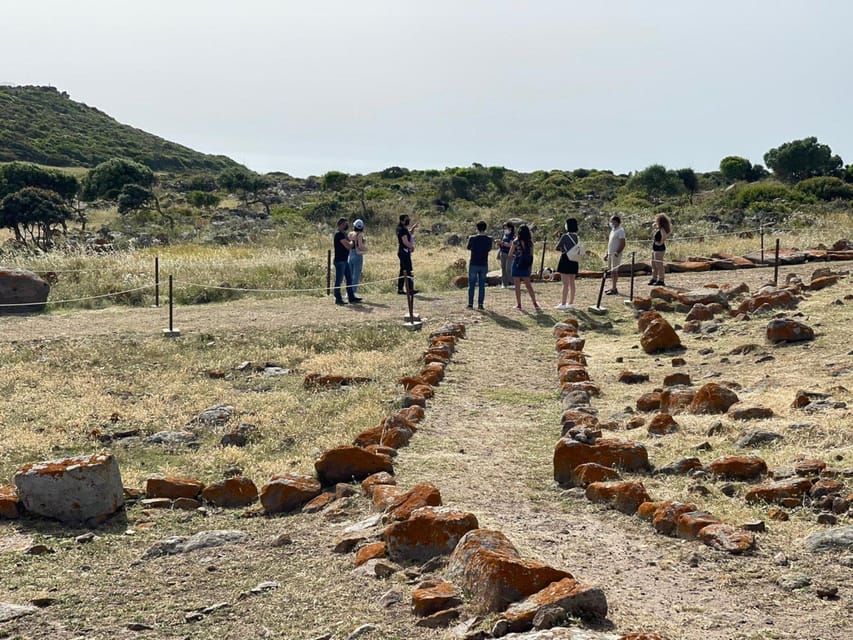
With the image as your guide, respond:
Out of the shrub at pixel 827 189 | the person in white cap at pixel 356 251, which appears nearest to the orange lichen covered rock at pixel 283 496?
the person in white cap at pixel 356 251

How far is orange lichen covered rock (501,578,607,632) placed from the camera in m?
4.77

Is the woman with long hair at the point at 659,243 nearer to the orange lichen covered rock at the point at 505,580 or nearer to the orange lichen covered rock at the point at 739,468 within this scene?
the orange lichen covered rock at the point at 739,468

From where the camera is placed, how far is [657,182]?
177 ft

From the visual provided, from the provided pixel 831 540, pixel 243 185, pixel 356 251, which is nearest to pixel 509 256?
pixel 356 251

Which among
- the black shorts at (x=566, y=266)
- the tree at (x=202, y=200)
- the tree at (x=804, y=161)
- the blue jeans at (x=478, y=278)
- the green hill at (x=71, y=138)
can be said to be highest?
the green hill at (x=71, y=138)

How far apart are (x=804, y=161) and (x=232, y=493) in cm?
5244

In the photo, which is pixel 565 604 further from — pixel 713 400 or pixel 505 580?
pixel 713 400

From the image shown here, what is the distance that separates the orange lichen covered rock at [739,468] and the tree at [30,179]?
150ft

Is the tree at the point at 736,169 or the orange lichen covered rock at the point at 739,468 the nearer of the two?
the orange lichen covered rock at the point at 739,468

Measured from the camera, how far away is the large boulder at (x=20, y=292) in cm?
1873

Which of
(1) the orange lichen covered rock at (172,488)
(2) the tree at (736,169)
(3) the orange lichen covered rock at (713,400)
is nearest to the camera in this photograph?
(1) the orange lichen covered rock at (172,488)

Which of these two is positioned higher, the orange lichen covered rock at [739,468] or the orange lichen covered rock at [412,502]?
the orange lichen covered rock at [739,468]

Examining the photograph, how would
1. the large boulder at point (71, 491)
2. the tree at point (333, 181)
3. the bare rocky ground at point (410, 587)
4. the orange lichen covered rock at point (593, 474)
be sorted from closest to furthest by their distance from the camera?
1. the bare rocky ground at point (410, 587)
2. the orange lichen covered rock at point (593, 474)
3. the large boulder at point (71, 491)
4. the tree at point (333, 181)

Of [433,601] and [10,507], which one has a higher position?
[433,601]
